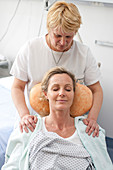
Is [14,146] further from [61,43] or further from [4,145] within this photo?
[61,43]

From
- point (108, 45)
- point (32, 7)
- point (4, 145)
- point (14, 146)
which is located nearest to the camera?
point (14, 146)

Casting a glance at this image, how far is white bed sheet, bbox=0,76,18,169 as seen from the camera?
5.54ft

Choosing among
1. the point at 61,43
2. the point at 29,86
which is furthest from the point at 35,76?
the point at 61,43

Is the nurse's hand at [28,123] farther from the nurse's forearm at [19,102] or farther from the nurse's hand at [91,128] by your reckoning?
the nurse's hand at [91,128]

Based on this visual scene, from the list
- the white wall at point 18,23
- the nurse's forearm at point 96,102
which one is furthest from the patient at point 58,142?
the white wall at point 18,23

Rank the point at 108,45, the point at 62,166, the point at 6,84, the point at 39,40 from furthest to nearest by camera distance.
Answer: the point at 6,84, the point at 108,45, the point at 39,40, the point at 62,166

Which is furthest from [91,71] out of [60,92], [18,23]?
[18,23]

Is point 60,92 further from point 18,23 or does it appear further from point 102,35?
point 18,23

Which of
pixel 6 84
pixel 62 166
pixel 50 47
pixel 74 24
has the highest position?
pixel 74 24

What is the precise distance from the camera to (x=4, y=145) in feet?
5.43

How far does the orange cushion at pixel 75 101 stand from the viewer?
1.67m

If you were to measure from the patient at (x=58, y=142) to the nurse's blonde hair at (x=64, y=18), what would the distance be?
10.5 inches

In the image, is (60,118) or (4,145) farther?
(4,145)

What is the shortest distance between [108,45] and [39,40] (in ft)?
2.83
